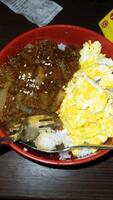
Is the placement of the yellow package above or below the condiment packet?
below

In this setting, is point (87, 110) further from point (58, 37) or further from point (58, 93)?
point (58, 37)

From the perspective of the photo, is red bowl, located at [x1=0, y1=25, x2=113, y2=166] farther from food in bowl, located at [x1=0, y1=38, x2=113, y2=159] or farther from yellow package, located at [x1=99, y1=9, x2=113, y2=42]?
yellow package, located at [x1=99, y1=9, x2=113, y2=42]

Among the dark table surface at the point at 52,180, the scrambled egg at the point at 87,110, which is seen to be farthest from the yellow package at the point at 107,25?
the dark table surface at the point at 52,180

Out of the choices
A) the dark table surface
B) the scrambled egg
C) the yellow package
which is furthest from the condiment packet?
the dark table surface

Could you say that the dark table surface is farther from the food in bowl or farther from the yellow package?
the yellow package

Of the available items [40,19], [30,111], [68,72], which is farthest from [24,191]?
[40,19]

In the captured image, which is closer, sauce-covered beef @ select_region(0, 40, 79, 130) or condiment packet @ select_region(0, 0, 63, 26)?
sauce-covered beef @ select_region(0, 40, 79, 130)

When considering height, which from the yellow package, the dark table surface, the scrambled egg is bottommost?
the dark table surface

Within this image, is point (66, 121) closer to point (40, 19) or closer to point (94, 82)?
point (94, 82)

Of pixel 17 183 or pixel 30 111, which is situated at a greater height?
pixel 30 111
